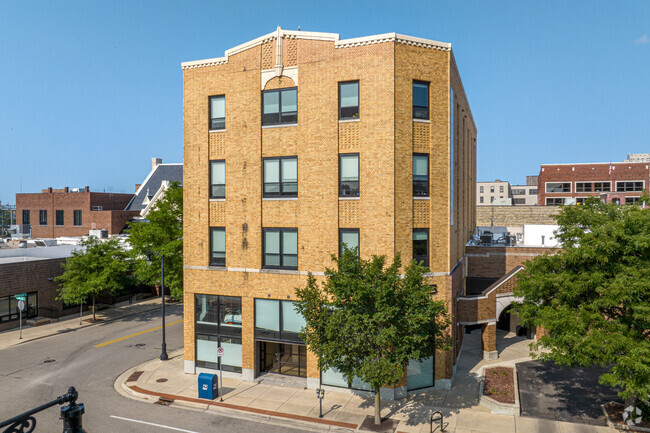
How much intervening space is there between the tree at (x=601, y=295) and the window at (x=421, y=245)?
472 centimetres

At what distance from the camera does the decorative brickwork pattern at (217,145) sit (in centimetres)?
2353

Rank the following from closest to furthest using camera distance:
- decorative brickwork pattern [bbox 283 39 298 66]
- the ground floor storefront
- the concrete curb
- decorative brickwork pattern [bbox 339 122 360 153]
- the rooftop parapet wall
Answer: the concrete curb
decorative brickwork pattern [bbox 339 122 360 153]
the ground floor storefront
decorative brickwork pattern [bbox 283 39 298 66]
the rooftop parapet wall

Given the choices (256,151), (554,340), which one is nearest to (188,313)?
(256,151)

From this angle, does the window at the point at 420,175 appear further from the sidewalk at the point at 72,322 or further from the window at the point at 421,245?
the sidewalk at the point at 72,322

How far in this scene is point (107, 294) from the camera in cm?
4091

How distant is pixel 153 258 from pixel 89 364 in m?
10.7

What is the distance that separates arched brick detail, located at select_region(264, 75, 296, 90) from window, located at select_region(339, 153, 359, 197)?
466cm

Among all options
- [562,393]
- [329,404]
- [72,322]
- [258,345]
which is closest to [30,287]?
[72,322]

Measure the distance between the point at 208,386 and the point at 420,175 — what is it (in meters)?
14.3

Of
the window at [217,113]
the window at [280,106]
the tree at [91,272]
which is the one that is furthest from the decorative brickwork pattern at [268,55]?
the tree at [91,272]

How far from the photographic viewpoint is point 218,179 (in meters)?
23.8

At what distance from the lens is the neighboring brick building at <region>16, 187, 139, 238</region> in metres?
60.5

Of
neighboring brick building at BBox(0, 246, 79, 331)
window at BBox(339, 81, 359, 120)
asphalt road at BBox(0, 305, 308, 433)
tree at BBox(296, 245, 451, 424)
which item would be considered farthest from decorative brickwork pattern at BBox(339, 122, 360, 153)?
neighboring brick building at BBox(0, 246, 79, 331)

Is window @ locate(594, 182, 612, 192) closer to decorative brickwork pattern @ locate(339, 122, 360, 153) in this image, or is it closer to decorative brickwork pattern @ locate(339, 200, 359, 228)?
decorative brickwork pattern @ locate(339, 122, 360, 153)
